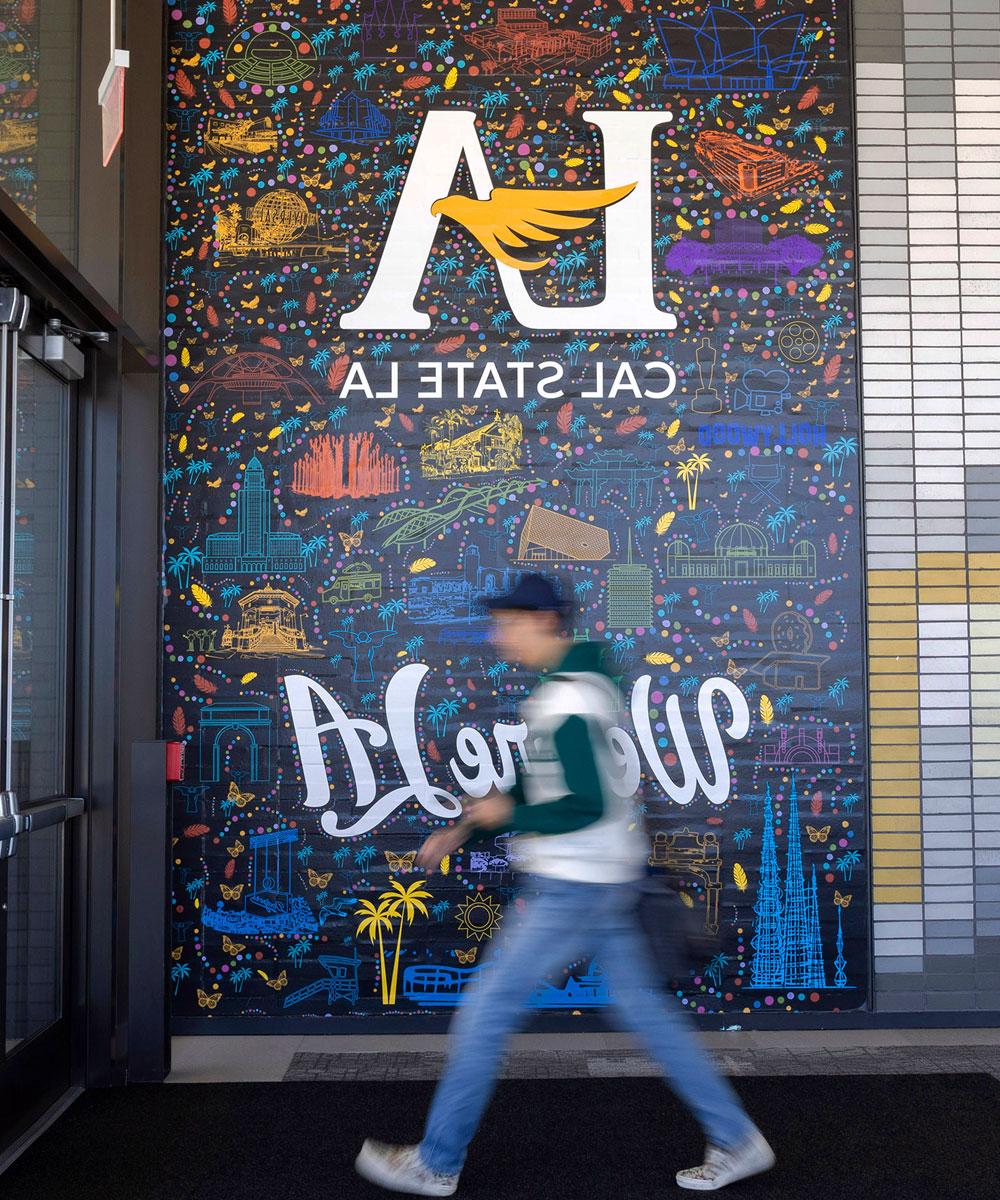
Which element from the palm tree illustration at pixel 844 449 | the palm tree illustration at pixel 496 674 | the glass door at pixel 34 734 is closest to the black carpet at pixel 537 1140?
the glass door at pixel 34 734

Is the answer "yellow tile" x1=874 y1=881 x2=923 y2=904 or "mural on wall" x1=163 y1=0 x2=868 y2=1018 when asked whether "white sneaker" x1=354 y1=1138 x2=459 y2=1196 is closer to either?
"mural on wall" x1=163 y1=0 x2=868 y2=1018

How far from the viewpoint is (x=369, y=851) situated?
4613mm

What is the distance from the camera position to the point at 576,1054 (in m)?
4.30

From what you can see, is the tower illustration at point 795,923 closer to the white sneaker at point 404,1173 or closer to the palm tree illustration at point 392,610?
the palm tree illustration at point 392,610

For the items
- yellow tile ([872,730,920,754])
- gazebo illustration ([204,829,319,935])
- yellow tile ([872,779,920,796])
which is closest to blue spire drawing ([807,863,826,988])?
yellow tile ([872,779,920,796])

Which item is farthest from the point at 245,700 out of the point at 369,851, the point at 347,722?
the point at 369,851

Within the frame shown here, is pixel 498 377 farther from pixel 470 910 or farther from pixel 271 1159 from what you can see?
pixel 271 1159

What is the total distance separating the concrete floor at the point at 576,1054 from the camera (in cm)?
409

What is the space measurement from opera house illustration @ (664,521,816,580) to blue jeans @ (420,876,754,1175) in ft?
6.69

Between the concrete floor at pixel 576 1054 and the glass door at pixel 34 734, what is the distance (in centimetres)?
58

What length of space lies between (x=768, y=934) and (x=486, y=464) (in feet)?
7.29

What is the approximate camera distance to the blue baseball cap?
3.03 m

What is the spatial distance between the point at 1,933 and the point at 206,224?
2906mm

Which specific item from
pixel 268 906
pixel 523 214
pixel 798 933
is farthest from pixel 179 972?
pixel 523 214
